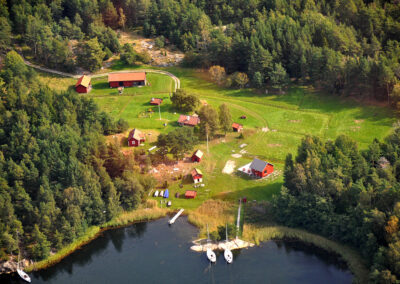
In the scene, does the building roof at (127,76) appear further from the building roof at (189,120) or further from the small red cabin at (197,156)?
the small red cabin at (197,156)

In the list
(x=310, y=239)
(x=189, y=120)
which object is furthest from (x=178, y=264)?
(x=189, y=120)

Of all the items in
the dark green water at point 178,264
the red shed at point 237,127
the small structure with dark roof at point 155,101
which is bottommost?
the dark green water at point 178,264

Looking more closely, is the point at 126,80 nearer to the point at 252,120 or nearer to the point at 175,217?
the point at 252,120

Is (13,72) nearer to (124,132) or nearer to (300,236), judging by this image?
(124,132)

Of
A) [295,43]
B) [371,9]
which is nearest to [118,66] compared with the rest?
[295,43]

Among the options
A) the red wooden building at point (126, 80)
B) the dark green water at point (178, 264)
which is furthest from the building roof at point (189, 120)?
the dark green water at point (178, 264)

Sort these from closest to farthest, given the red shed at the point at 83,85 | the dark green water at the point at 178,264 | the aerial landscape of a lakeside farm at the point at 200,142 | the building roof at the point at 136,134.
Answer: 1. the dark green water at the point at 178,264
2. the aerial landscape of a lakeside farm at the point at 200,142
3. the building roof at the point at 136,134
4. the red shed at the point at 83,85
